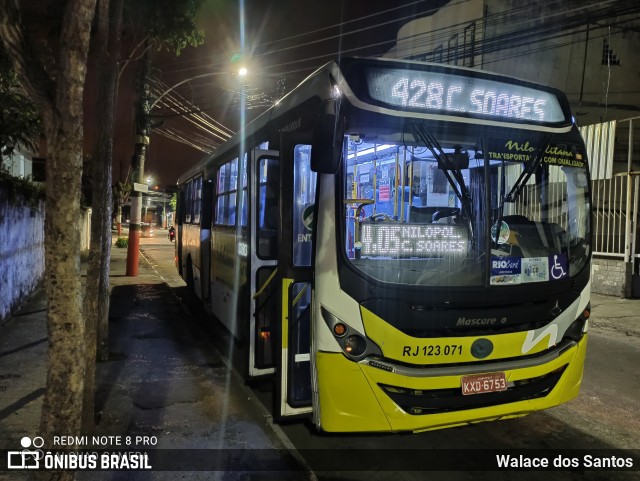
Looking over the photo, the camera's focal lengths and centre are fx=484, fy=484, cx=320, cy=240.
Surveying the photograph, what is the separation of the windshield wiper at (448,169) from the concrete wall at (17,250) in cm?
731

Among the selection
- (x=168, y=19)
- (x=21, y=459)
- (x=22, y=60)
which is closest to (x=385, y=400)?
(x=21, y=459)

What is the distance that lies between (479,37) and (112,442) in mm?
19260

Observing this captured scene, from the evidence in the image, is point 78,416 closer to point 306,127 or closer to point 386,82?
point 306,127

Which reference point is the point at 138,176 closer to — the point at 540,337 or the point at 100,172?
the point at 100,172

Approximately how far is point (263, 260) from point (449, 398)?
92.5 inches

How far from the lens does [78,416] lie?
3.01 m

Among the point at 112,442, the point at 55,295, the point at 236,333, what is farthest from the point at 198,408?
the point at 55,295

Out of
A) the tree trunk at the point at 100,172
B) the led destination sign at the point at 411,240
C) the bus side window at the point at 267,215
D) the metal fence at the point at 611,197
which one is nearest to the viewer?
the led destination sign at the point at 411,240

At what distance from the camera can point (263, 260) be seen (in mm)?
5090

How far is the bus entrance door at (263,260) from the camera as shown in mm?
4996

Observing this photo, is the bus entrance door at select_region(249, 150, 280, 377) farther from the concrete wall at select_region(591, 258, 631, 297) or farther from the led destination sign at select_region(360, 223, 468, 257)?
the concrete wall at select_region(591, 258, 631, 297)

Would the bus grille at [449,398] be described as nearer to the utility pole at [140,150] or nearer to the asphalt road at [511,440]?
the asphalt road at [511,440]

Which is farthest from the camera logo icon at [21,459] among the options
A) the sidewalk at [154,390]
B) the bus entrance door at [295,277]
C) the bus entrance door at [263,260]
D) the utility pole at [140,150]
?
the utility pole at [140,150]
